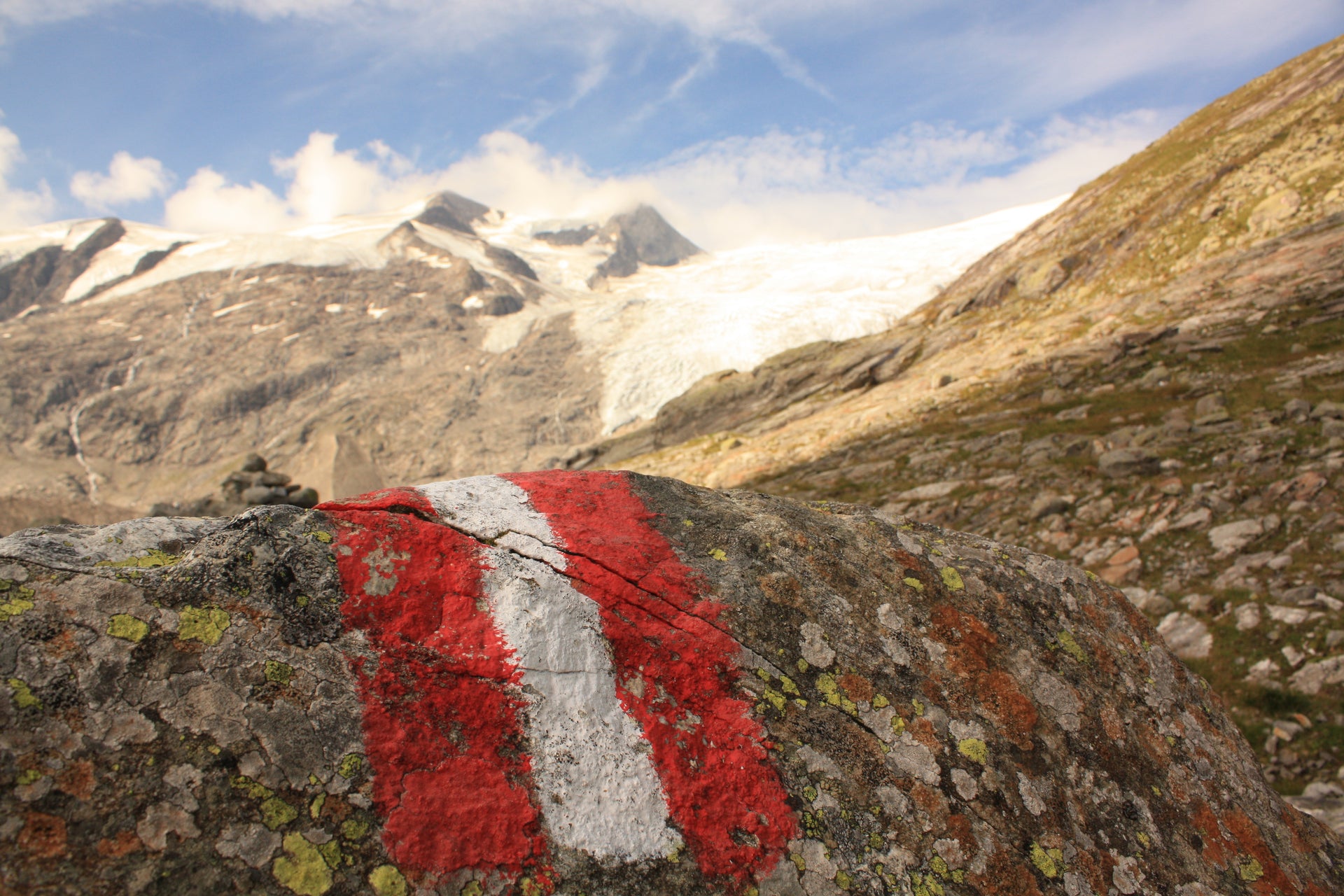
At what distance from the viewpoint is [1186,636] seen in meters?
11.1

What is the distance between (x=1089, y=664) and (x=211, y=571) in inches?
262

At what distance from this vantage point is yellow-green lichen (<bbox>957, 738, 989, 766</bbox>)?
4.67 metres

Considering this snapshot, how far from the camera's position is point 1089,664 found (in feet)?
18.6

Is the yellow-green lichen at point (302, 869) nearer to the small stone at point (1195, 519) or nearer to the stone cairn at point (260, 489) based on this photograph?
the small stone at point (1195, 519)

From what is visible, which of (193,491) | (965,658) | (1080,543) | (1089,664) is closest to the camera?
(965,658)

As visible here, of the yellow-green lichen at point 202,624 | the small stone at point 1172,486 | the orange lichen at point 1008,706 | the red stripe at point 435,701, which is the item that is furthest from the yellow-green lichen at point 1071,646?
the small stone at point 1172,486

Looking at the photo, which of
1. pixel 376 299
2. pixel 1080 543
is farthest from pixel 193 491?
pixel 1080 543

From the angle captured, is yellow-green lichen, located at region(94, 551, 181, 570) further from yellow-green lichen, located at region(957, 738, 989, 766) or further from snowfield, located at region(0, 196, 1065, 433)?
snowfield, located at region(0, 196, 1065, 433)

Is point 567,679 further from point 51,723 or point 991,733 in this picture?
point 991,733

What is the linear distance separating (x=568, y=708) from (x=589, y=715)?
140 millimetres

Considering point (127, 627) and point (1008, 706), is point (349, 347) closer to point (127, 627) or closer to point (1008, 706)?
point (127, 627)

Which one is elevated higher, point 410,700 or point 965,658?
point 410,700

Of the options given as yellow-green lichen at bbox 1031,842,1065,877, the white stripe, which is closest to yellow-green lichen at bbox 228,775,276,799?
the white stripe

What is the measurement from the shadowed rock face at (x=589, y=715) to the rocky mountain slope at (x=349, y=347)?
64006 mm
